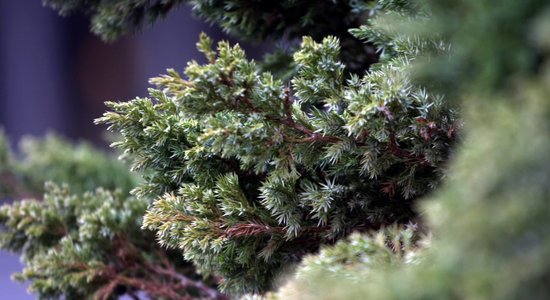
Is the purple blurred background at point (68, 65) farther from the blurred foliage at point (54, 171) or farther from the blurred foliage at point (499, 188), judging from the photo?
the blurred foliage at point (499, 188)

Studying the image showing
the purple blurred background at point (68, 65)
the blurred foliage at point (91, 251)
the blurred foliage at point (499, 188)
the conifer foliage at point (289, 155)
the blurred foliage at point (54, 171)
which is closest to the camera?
the blurred foliage at point (499, 188)

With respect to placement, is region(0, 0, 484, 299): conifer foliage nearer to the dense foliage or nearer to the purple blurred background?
the dense foliage

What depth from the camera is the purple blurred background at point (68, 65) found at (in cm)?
552

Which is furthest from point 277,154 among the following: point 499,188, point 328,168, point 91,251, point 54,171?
point 54,171

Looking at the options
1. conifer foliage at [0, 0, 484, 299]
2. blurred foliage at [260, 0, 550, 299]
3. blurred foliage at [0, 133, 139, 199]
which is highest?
blurred foliage at [0, 133, 139, 199]

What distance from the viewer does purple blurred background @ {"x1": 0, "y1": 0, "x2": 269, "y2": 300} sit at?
5523 millimetres

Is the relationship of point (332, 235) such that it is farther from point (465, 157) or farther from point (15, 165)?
point (15, 165)

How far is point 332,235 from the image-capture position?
134cm

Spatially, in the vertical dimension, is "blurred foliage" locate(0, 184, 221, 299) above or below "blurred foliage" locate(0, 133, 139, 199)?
below

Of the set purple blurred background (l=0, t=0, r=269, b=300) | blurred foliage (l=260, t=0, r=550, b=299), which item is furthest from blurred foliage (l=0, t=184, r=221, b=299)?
purple blurred background (l=0, t=0, r=269, b=300)

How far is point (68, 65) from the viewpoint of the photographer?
19.1 feet

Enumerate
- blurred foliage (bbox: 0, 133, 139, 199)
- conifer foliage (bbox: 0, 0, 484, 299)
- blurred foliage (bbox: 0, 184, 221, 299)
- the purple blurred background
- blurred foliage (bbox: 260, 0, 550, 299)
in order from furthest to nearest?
the purple blurred background
blurred foliage (bbox: 0, 133, 139, 199)
blurred foliage (bbox: 0, 184, 221, 299)
conifer foliage (bbox: 0, 0, 484, 299)
blurred foliage (bbox: 260, 0, 550, 299)

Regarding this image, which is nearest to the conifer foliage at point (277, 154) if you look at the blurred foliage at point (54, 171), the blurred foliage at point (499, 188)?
the blurred foliage at point (499, 188)

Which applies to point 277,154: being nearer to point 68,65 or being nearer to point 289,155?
point 289,155
